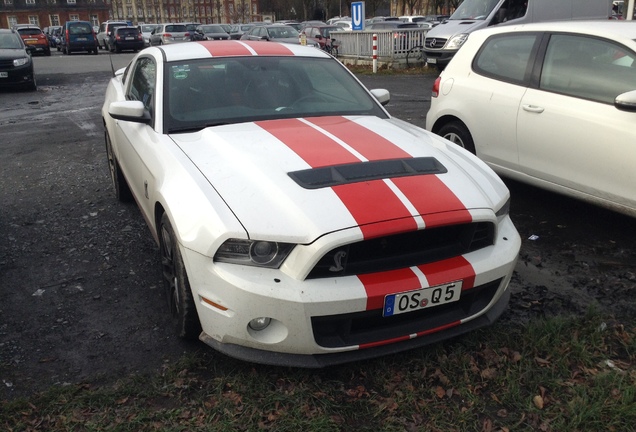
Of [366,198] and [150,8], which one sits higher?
[150,8]

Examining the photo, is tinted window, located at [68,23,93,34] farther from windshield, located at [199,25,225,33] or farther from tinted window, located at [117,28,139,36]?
windshield, located at [199,25,225,33]

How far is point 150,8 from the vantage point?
10475 centimetres

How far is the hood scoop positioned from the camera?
9.98 feet

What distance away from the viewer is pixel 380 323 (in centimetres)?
288

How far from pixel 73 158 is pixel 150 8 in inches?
4184

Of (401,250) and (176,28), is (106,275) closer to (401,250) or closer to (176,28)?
(401,250)

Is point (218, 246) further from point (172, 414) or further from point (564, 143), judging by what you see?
point (564, 143)

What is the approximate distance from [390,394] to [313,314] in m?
0.59

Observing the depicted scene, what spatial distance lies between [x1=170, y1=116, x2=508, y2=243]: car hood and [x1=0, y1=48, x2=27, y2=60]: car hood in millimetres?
13233

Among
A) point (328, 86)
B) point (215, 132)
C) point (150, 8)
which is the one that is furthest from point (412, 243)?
point (150, 8)

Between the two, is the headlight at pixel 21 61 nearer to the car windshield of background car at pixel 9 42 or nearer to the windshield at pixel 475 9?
the car windshield of background car at pixel 9 42

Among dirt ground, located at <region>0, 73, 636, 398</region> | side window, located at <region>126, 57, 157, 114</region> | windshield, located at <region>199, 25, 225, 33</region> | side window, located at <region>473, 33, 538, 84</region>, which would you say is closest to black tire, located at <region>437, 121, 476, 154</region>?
side window, located at <region>473, 33, 538, 84</region>

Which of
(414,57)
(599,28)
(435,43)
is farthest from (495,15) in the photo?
(599,28)

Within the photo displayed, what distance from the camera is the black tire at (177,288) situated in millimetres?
3029
